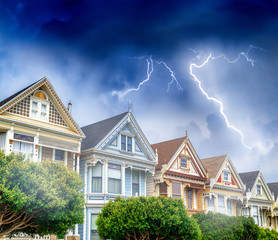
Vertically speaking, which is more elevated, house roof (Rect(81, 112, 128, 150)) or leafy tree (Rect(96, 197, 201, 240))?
house roof (Rect(81, 112, 128, 150))

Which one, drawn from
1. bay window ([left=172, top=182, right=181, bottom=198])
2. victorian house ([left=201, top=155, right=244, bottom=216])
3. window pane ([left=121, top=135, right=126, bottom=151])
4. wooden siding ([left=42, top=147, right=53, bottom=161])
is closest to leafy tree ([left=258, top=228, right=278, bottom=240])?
bay window ([left=172, top=182, right=181, bottom=198])

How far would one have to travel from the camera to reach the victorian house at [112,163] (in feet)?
100

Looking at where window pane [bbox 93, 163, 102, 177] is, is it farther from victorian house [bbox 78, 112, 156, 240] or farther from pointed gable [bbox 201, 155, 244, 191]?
pointed gable [bbox 201, 155, 244, 191]

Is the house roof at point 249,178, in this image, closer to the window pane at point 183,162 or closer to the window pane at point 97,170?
the window pane at point 183,162

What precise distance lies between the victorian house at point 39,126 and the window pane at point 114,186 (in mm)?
3394

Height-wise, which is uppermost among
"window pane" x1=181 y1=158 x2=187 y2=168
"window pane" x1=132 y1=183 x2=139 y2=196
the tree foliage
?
"window pane" x1=181 y1=158 x2=187 y2=168

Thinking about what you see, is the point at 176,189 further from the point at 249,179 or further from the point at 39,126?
the point at 249,179

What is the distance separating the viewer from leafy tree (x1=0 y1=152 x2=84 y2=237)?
17922 mm

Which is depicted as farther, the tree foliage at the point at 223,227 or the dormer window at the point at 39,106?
the tree foliage at the point at 223,227

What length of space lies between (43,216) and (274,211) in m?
41.8

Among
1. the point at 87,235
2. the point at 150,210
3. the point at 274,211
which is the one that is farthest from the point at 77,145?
the point at 274,211

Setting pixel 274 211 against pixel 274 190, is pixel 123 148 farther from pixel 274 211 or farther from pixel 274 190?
pixel 274 190

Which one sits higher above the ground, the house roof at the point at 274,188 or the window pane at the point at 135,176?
the house roof at the point at 274,188

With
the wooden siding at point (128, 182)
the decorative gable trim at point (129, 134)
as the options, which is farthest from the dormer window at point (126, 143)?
the wooden siding at point (128, 182)
